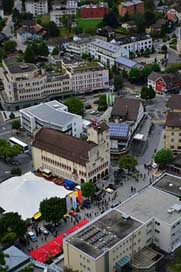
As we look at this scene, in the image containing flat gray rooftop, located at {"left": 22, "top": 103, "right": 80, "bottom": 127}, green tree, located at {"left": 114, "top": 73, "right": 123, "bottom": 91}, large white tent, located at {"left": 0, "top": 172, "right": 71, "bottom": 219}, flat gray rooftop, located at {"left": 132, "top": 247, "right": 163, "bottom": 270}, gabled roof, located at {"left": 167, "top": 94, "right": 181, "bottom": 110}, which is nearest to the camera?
flat gray rooftop, located at {"left": 132, "top": 247, "right": 163, "bottom": 270}

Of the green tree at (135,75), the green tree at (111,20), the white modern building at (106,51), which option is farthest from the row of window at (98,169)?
the green tree at (111,20)

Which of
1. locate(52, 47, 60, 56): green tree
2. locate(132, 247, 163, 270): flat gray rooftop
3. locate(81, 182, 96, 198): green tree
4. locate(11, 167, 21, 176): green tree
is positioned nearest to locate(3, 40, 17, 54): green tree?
locate(52, 47, 60, 56): green tree

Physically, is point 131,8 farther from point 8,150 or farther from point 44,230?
point 44,230

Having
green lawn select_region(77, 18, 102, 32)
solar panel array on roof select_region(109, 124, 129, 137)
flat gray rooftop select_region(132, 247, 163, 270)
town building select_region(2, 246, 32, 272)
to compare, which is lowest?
flat gray rooftop select_region(132, 247, 163, 270)

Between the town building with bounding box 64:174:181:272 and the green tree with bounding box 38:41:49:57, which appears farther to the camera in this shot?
the green tree with bounding box 38:41:49:57

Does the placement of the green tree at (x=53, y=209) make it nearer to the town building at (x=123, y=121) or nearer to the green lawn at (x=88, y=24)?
the town building at (x=123, y=121)

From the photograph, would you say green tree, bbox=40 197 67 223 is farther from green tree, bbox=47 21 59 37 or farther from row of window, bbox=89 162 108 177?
green tree, bbox=47 21 59 37
